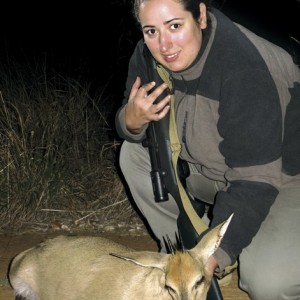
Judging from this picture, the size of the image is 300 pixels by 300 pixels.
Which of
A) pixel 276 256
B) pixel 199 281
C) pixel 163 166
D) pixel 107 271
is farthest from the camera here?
pixel 163 166

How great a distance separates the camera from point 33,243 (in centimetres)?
512

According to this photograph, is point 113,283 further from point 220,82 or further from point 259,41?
point 259,41

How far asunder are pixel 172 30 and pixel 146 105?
0.48 metres

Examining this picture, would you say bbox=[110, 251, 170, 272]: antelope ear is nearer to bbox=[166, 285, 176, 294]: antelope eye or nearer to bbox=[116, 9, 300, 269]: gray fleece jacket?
bbox=[166, 285, 176, 294]: antelope eye

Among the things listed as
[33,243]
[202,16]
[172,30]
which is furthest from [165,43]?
[33,243]

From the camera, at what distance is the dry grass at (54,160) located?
19.0ft

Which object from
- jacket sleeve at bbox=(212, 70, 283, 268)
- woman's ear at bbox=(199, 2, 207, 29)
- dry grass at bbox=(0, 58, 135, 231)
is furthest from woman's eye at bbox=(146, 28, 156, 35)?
dry grass at bbox=(0, 58, 135, 231)

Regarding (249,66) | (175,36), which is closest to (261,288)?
(249,66)

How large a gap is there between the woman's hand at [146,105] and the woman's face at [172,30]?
188mm

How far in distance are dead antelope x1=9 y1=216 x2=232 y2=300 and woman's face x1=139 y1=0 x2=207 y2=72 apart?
1078 millimetres

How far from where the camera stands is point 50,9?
24.2 m

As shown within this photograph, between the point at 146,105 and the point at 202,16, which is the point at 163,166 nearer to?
the point at 146,105

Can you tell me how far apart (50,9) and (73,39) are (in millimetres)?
6295

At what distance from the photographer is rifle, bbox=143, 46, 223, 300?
349cm
